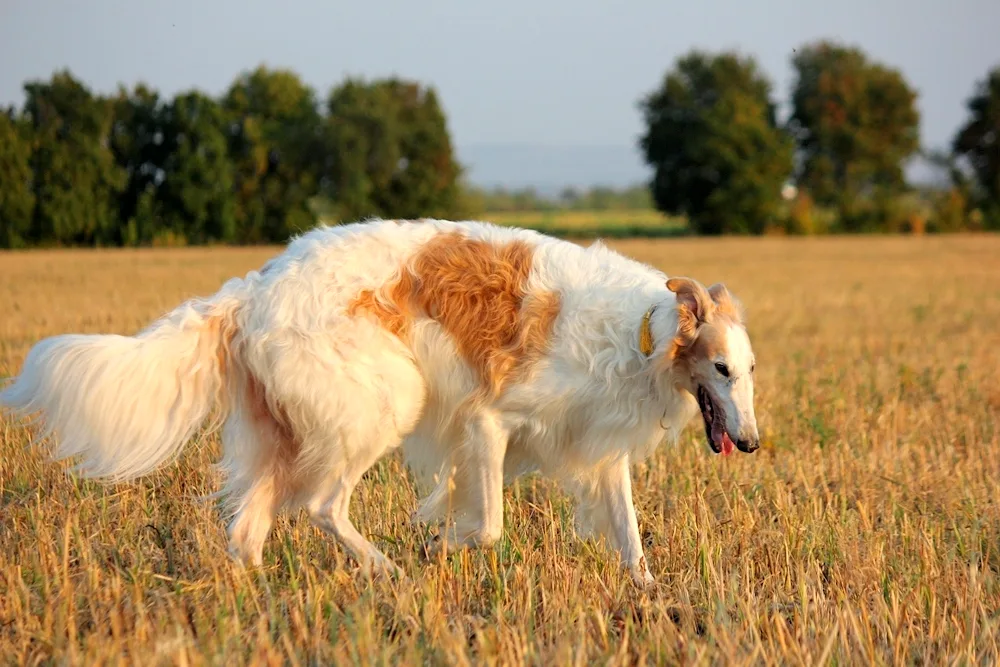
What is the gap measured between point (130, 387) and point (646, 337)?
86.7 inches

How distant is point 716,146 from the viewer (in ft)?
183

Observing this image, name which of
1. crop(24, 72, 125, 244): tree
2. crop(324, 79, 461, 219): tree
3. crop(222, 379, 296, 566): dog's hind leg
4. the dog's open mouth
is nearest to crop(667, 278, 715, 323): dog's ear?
the dog's open mouth

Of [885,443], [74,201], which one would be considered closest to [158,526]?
[885,443]

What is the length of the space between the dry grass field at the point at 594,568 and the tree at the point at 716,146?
47.1 metres

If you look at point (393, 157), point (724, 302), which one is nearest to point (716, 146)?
point (393, 157)

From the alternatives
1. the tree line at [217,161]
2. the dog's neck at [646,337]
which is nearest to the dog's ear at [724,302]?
the dog's neck at [646,337]

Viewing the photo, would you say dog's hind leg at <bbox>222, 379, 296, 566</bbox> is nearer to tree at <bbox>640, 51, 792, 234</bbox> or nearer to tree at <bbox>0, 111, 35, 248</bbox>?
tree at <bbox>0, 111, 35, 248</bbox>

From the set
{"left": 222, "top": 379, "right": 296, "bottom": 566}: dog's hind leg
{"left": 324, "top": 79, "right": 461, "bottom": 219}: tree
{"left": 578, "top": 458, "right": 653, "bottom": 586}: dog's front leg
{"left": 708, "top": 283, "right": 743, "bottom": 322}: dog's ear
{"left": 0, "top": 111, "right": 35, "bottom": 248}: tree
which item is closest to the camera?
{"left": 222, "top": 379, "right": 296, "bottom": 566}: dog's hind leg

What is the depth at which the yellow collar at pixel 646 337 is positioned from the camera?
4.79m

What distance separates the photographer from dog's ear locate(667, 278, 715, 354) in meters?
4.65

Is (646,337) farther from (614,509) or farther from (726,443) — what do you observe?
(614,509)

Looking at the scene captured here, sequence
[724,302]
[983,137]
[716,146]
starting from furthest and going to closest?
[983,137]
[716,146]
[724,302]

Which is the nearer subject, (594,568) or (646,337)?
(594,568)

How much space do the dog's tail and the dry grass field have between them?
1.37ft
